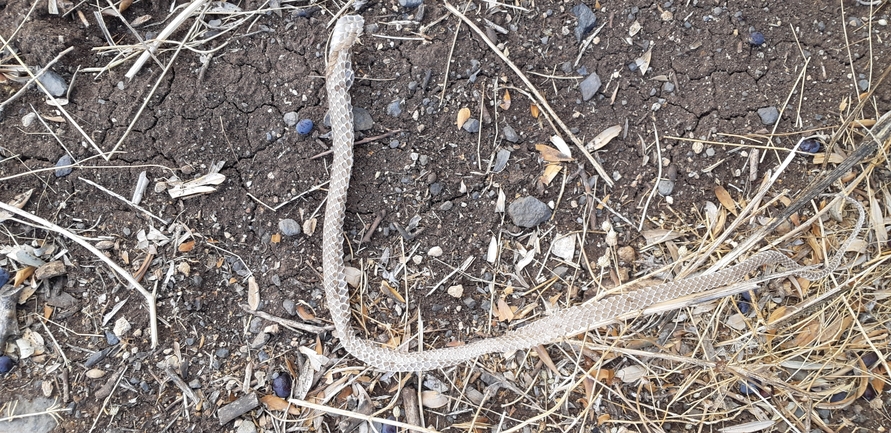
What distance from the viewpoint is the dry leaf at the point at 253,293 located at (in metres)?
2.08

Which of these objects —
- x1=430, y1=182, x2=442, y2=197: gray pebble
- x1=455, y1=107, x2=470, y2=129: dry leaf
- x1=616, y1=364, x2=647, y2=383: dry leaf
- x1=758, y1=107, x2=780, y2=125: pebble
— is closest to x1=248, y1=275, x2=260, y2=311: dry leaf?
x1=430, y1=182, x2=442, y2=197: gray pebble

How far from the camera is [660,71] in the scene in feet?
7.09

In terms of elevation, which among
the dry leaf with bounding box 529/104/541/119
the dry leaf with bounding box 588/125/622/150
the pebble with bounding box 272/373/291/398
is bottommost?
the pebble with bounding box 272/373/291/398

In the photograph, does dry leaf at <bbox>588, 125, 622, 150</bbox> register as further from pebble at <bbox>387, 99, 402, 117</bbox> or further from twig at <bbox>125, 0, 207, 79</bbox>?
twig at <bbox>125, 0, 207, 79</bbox>

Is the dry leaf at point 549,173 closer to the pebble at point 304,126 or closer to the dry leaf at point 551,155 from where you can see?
the dry leaf at point 551,155

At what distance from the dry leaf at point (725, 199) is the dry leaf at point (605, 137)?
441 mm

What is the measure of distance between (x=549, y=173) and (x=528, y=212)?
7.0 inches

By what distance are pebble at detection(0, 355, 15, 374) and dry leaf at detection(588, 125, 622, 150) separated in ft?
7.59

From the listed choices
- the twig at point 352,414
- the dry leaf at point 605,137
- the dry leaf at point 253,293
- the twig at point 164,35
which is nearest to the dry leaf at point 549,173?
the dry leaf at point 605,137

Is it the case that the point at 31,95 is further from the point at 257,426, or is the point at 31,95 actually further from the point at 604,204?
the point at 604,204

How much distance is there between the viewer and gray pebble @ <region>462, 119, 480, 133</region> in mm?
2143

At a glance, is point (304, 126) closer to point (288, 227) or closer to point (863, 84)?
point (288, 227)

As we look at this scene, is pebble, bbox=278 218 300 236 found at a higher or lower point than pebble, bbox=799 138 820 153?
lower

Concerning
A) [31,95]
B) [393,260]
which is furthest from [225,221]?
[31,95]
